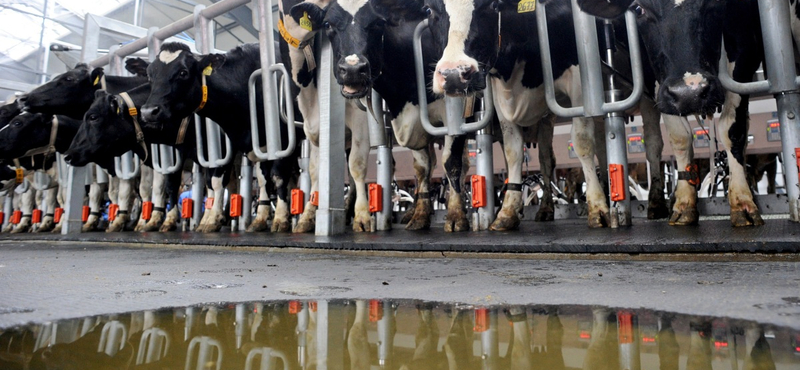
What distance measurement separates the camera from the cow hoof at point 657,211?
455 centimetres

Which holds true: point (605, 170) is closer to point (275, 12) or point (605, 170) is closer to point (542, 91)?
point (542, 91)

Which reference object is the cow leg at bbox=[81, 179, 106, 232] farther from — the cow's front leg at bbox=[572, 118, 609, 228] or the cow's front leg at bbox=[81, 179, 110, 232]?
the cow's front leg at bbox=[572, 118, 609, 228]

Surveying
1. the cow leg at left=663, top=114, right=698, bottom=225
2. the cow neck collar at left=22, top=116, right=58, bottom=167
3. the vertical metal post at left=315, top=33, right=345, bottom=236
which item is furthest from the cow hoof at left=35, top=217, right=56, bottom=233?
the cow leg at left=663, top=114, right=698, bottom=225

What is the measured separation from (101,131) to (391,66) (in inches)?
147

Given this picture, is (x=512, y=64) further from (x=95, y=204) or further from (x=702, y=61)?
(x=95, y=204)

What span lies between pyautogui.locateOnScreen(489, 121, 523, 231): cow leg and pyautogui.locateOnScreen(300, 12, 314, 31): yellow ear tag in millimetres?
1676

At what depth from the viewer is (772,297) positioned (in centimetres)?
125

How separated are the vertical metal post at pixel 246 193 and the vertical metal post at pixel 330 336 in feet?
17.7

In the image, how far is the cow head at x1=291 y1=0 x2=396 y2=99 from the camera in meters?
4.24

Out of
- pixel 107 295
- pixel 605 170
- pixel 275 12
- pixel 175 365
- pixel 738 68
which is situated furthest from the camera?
pixel 275 12

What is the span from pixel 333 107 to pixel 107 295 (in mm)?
3228

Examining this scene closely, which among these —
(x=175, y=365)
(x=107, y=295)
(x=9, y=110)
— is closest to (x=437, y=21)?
(x=107, y=295)

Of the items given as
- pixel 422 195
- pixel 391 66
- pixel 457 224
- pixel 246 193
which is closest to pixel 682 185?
pixel 457 224

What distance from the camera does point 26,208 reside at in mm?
12086
